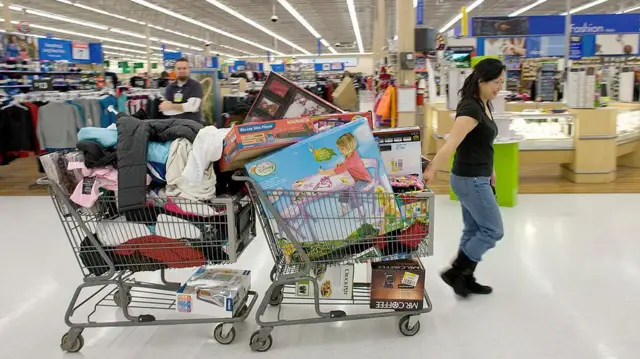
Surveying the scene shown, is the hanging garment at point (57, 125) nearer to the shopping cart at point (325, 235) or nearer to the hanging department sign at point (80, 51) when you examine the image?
the hanging department sign at point (80, 51)

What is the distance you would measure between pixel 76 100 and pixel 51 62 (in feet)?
12.7

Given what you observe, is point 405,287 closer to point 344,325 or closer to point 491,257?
point 344,325

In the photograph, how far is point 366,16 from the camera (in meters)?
25.8

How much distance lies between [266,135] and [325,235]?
1.88 feet

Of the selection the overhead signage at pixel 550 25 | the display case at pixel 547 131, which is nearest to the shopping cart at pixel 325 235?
the display case at pixel 547 131

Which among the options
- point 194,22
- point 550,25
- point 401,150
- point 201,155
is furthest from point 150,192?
point 194,22

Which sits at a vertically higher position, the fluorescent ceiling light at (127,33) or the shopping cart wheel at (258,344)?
the fluorescent ceiling light at (127,33)

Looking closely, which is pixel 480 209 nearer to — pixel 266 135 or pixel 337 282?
pixel 337 282

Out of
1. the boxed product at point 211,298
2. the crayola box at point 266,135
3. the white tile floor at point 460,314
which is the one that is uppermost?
the crayola box at point 266,135

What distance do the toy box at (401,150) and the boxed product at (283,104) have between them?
333 mm

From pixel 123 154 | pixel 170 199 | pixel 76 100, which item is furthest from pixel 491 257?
pixel 76 100

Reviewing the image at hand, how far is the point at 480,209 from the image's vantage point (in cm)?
311

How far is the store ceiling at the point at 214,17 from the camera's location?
19891mm

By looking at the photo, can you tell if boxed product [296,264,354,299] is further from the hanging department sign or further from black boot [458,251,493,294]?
the hanging department sign
